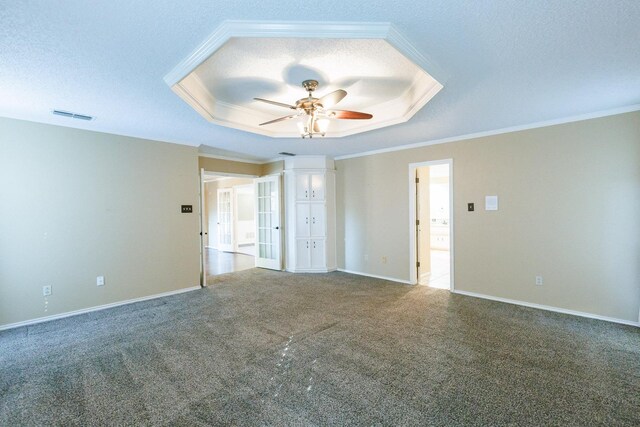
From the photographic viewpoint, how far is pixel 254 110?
3.84m

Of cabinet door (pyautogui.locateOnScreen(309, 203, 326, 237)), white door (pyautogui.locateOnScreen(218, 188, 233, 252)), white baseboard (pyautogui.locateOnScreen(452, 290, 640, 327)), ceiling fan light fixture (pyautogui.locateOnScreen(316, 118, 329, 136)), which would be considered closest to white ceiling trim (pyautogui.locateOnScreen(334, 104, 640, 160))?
cabinet door (pyautogui.locateOnScreen(309, 203, 326, 237))

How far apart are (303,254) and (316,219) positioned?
31.8 inches

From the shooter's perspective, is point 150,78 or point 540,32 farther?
point 150,78

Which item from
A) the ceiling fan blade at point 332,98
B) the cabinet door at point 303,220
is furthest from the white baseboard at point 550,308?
the ceiling fan blade at point 332,98

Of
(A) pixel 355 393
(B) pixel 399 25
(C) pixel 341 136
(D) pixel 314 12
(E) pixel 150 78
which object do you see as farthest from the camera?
(C) pixel 341 136

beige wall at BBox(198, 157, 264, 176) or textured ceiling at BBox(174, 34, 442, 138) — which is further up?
textured ceiling at BBox(174, 34, 442, 138)

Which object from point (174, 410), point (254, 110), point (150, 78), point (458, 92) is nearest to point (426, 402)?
point (174, 410)

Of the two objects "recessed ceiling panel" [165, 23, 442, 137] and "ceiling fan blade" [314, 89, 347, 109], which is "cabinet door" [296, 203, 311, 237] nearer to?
"recessed ceiling panel" [165, 23, 442, 137]

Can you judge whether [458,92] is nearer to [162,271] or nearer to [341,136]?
[341,136]

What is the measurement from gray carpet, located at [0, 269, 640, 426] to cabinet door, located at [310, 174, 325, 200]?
8.68 feet

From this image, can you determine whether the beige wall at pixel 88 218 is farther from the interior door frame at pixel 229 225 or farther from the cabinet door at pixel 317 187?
the interior door frame at pixel 229 225

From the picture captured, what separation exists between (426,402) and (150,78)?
3.36 meters

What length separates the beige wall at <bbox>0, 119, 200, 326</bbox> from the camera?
11.1 feet

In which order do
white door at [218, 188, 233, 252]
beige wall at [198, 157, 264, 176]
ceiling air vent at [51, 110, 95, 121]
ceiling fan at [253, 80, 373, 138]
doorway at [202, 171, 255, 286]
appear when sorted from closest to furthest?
ceiling fan at [253, 80, 373, 138] < ceiling air vent at [51, 110, 95, 121] < beige wall at [198, 157, 264, 176] < doorway at [202, 171, 255, 286] < white door at [218, 188, 233, 252]
